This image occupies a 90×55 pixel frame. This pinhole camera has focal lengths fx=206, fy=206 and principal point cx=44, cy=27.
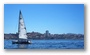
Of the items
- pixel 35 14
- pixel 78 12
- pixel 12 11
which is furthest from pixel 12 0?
pixel 78 12

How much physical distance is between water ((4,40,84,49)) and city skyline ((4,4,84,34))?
168 mm

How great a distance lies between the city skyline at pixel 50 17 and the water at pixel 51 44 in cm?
17

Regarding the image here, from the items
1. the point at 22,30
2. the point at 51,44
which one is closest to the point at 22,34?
the point at 22,30

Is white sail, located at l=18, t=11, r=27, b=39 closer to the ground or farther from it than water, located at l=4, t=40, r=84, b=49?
farther from it

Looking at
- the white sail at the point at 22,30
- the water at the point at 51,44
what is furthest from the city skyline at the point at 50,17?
the water at the point at 51,44

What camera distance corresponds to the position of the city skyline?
11.3ft

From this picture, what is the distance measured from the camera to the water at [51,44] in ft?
11.2

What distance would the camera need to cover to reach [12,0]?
11.3 feet

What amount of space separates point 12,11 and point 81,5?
1.16m

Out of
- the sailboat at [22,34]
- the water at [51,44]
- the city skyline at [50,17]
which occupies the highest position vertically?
the city skyline at [50,17]

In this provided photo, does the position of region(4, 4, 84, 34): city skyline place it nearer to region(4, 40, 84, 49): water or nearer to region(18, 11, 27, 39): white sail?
region(18, 11, 27, 39): white sail

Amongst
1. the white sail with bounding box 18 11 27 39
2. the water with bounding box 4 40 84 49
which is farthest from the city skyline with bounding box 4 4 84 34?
the water with bounding box 4 40 84 49

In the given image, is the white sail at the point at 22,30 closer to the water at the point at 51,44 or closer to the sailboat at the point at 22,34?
the sailboat at the point at 22,34

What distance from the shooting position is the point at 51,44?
344 centimetres
